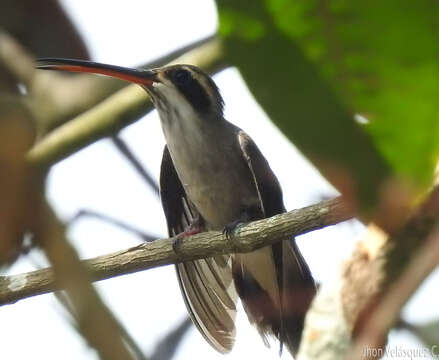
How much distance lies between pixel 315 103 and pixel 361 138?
0.18ft

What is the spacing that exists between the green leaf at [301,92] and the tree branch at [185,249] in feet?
7.60

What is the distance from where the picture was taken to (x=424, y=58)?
0.75 metres

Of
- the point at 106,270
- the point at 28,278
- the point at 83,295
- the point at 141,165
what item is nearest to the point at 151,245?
the point at 106,270

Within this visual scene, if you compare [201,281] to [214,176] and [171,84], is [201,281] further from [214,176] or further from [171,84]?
[171,84]

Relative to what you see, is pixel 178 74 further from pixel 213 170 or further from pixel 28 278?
pixel 28 278

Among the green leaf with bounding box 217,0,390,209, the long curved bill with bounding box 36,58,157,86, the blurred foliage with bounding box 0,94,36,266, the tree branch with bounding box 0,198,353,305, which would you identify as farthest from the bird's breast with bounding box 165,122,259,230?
the green leaf with bounding box 217,0,390,209

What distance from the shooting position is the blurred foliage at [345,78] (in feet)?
2.53

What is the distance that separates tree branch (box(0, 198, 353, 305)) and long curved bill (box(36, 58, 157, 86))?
1.08 meters

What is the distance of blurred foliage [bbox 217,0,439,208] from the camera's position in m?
0.77

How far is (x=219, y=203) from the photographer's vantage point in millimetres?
5105

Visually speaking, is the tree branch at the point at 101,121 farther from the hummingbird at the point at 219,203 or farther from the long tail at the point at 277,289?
the long tail at the point at 277,289

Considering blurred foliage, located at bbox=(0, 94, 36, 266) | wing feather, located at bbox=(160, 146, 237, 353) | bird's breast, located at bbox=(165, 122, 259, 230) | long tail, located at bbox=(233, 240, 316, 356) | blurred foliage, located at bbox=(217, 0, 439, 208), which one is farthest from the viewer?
wing feather, located at bbox=(160, 146, 237, 353)

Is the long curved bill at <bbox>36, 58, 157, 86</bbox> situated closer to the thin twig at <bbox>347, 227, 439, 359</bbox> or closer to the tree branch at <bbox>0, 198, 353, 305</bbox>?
the tree branch at <bbox>0, 198, 353, 305</bbox>

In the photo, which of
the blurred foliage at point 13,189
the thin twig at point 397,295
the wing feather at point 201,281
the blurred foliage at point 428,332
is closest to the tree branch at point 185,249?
the wing feather at point 201,281
